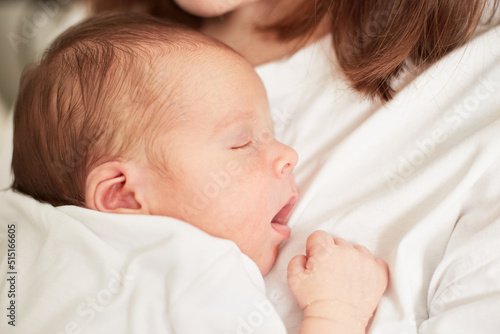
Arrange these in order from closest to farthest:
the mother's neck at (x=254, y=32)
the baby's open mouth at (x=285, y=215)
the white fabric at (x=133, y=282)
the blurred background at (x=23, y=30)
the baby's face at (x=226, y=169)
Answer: the white fabric at (x=133, y=282), the baby's face at (x=226, y=169), the baby's open mouth at (x=285, y=215), the mother's neck at (x=254, y=32), the blurred background at (x=23, y=30)

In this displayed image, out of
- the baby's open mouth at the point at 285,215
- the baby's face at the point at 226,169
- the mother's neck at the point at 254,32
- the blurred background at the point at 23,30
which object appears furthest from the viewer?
the blurred background at the point at 23,30

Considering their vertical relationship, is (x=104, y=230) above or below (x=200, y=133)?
below

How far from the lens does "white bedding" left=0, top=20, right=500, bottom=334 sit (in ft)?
2.80

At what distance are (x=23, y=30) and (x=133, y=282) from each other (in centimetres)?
153

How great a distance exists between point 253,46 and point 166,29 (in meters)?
0.36

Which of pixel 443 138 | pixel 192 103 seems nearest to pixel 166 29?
pixel 192 103

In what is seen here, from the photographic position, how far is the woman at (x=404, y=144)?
87cm

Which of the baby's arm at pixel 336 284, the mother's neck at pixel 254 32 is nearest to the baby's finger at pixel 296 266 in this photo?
the baby's arm at pixel 336 284

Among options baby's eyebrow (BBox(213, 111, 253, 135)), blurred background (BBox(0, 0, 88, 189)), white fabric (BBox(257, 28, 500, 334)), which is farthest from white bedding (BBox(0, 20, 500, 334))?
blurred background (BBox(0, 0, 88, 189))

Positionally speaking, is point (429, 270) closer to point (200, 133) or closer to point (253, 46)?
point (200, 133)

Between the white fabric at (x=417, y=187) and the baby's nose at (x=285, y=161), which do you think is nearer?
the white fabric at (x=417, y=187)

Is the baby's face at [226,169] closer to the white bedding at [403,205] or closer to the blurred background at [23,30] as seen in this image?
the white bedding at [403,205]

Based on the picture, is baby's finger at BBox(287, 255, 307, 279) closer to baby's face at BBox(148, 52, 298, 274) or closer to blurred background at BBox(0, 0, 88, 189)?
baby's face at BBox(148, 52, 298, 274)

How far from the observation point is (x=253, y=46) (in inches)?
53.8
